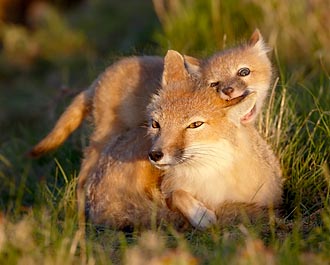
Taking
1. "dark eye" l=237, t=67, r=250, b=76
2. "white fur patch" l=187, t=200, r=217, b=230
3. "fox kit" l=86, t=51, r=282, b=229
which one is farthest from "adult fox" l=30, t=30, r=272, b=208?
"white fur patch" l=187, t=200, r=217, b=230

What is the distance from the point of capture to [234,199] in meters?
5.07

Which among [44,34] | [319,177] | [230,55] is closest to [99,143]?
[230,55]

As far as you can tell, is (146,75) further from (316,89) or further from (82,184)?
(316,89)

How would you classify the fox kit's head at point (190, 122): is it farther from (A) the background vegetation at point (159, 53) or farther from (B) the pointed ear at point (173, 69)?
(A) the background vegetation at point (159, 53)

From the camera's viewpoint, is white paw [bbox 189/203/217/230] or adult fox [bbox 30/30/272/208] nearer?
white paw [bbox 189/203/217/230]

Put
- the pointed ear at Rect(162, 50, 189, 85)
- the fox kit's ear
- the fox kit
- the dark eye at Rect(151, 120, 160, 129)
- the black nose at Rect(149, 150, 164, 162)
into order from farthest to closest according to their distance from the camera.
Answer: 1. the fox kit's ear
2. the pointed ear at Rect(162, 50, 189, 85)
3. the dark eye at Rect(151, 120, 160, 129)
4. the fox kit
5. the black nose at Rect(149, 150, 164, 162)

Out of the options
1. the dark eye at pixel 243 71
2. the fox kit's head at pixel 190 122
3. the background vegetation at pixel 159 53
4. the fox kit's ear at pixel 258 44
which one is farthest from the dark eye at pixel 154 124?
the fox kit's ear at pixel 258 44

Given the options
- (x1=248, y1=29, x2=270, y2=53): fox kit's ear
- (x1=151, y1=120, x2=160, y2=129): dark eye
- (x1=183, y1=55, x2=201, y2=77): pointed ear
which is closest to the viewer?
(x1=151, y1=120, x2=160, y2=129): dark eye

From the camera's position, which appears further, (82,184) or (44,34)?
(44,34)

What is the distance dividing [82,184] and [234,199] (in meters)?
1.54

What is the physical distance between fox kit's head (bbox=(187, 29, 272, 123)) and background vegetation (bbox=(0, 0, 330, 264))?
203mm

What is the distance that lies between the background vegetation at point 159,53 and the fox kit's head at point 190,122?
0.49 m

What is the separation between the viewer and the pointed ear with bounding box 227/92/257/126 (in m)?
4.98

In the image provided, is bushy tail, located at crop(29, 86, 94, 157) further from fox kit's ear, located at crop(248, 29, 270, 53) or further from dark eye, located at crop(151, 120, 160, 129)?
dark eye, located at crop(151, 120, 160, 129)
